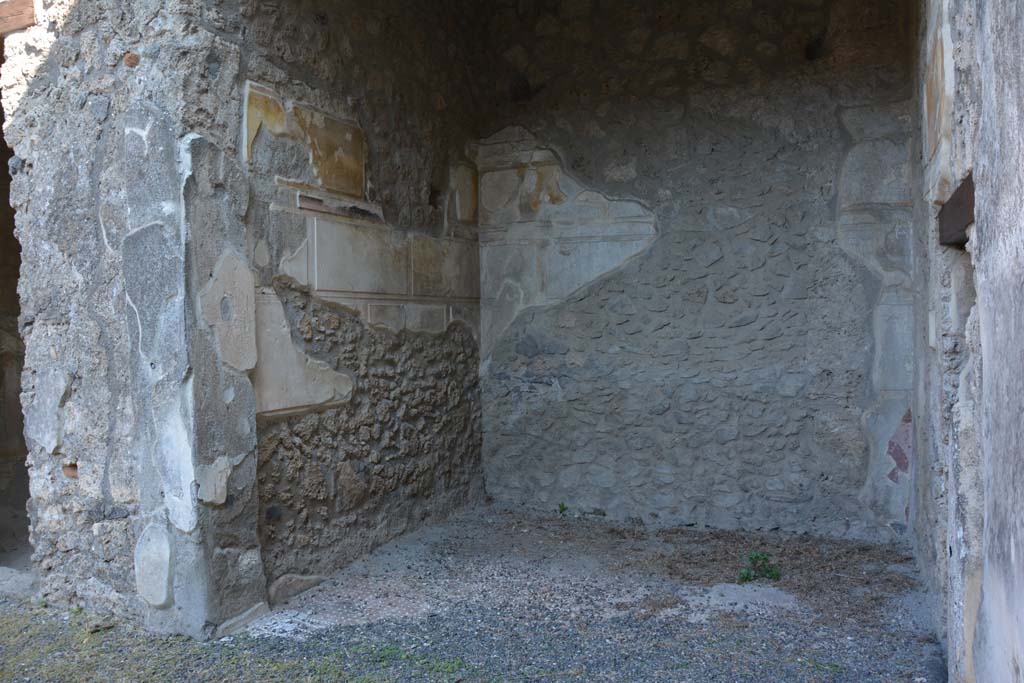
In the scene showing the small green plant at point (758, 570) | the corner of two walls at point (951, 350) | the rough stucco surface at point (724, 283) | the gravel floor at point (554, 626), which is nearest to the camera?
the corner of two walls at point (951, 350)

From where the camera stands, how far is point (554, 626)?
2.57 m

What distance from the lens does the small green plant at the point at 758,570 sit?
2.93m

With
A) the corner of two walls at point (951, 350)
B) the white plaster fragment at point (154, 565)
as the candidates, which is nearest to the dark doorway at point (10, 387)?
the white plaster fragment at point (154, 565)

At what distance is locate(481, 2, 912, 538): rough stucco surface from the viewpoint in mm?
3363

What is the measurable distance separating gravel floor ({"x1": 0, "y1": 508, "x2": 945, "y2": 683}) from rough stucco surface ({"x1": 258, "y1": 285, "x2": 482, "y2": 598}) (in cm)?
16

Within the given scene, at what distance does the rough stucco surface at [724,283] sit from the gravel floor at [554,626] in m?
0.38

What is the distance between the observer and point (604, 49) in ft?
12.5

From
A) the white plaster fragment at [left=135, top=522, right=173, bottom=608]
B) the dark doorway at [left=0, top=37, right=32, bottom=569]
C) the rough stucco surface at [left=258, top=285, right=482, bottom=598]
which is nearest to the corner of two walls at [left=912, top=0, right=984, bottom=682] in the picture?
the rough stucco surface at [left=258, top=285, right=482, bottom=598]

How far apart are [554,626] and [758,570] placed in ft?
2.81

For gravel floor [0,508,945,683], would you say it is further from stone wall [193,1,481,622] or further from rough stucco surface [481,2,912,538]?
rough stucco surface [481,2,912,538]

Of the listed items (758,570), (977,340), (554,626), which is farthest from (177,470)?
(977,340)

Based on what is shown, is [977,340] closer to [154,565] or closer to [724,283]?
[724,283]

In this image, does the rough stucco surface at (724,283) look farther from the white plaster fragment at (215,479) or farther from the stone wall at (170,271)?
the white plaster fragment at (215,479)

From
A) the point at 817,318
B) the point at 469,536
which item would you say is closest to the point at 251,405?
the point at 469,536
